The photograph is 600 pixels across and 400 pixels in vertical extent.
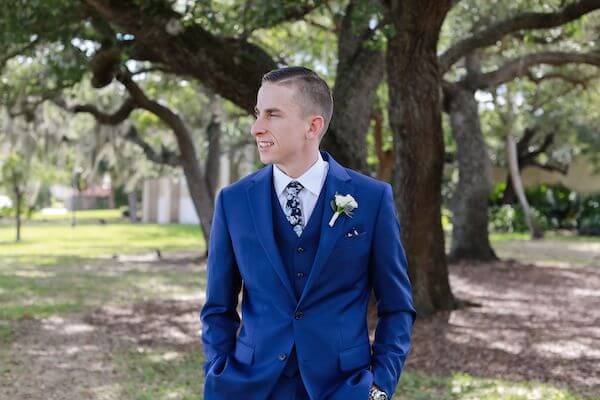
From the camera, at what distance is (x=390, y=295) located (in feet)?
8.57

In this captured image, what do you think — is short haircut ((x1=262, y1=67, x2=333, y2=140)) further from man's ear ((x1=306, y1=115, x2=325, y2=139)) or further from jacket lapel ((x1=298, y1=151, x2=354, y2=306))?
jacket lapel ((x1=298, y1=151, x2=354, y2=306))

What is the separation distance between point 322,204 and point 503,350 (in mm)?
6505

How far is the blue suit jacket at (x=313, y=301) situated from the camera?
246 centimetres

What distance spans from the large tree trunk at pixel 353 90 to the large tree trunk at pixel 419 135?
59 cm

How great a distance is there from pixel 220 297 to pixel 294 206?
0.39 m

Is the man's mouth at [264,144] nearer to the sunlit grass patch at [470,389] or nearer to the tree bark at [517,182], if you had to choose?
the sunlit grass patch at [470,389]

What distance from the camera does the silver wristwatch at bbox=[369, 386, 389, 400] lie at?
2.45m

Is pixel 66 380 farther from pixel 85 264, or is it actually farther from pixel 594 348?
pixel 85 264

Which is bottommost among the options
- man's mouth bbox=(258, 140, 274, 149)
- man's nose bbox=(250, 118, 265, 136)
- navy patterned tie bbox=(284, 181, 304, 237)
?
navy patterned tie bbox=(284, 181, 304, 237)

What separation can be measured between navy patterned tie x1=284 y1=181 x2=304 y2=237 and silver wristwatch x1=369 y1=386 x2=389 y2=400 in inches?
21.1

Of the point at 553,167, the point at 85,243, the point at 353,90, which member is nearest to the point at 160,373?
the point at 353,90

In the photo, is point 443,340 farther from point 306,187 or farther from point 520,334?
point 306,187

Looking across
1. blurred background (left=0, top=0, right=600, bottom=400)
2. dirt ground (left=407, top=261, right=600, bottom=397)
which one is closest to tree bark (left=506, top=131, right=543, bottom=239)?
blurred background (left=0, top=0, right=600, bottom=400)

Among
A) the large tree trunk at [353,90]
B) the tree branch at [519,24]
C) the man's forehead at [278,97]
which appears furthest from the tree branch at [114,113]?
the man's forehead at [278,97]
